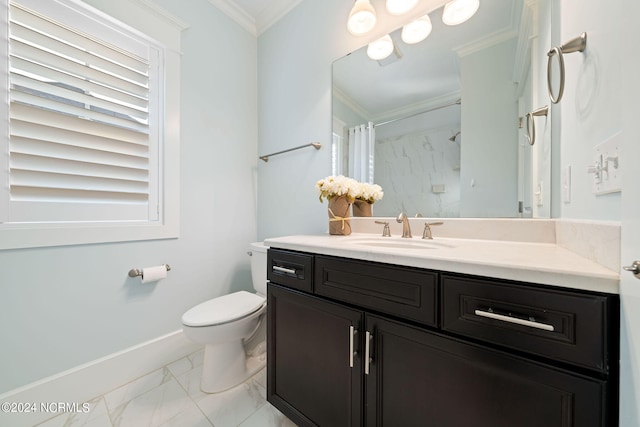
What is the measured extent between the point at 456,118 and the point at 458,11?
52cm

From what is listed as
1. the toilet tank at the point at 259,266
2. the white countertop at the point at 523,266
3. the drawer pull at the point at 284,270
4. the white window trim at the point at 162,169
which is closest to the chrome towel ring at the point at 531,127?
the white countertop at the point at 523,266

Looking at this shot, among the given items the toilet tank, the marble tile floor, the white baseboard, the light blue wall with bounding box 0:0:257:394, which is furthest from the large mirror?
the white baseboard

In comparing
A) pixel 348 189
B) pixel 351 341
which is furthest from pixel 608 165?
pixel 348 189


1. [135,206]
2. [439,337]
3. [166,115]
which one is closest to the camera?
[439,337]

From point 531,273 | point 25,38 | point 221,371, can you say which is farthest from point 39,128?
point 531,273

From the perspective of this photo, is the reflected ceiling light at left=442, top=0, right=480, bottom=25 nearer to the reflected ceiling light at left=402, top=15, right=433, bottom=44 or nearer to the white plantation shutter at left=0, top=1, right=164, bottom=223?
the reflected ceiling light at left=402, top=15, right=433, bottom=44

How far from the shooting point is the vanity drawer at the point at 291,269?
97 cm

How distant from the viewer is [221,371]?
4.37 feet

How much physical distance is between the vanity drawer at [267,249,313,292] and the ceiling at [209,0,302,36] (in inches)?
76.1

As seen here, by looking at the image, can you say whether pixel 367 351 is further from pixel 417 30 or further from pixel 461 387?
pixel 417 30

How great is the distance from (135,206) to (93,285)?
1.57 ft

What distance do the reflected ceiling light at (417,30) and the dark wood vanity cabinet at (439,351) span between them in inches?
51.2

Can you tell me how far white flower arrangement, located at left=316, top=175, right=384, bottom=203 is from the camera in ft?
4.41

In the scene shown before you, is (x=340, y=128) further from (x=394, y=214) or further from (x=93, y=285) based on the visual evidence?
(x=93, y=285)
